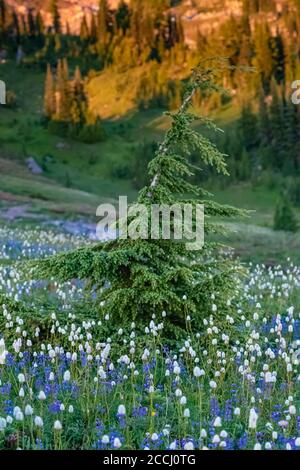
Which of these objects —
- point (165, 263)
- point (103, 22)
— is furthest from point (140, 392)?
point (103, 22)

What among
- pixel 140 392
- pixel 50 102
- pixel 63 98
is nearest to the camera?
pixel 140 392

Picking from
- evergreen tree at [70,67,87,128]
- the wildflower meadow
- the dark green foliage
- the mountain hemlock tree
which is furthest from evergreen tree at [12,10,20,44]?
the wildflower meadow

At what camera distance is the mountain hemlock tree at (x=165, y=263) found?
356 inches

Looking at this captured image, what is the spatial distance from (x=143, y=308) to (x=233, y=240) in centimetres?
2457

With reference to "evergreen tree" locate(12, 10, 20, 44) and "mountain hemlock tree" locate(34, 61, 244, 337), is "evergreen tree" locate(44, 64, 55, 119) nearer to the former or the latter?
"evergreen tree" locate(12, 10, 20, 44)

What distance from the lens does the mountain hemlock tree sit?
9.05 metres

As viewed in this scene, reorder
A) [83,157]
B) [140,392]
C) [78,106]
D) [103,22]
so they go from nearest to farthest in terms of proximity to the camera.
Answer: [140,392] < [83,157] < [78,106] < [103,22]

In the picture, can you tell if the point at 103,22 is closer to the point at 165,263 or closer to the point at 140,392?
the point at 165,263

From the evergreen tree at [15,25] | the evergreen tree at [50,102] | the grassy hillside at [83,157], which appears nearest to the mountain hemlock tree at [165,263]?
the grassy hillside at [83,157]

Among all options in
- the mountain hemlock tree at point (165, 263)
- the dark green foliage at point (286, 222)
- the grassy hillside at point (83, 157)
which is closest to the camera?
the mountain hemlock tree at point (165, 263)

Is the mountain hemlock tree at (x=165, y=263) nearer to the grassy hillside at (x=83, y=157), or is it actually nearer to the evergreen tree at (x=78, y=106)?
the grassy hillside at (x=83, y=157)

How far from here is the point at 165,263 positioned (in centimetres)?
966

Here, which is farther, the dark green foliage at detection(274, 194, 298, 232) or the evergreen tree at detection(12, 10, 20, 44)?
the evergreen tree at detection(12, 10, 20, 44)

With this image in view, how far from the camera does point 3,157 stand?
9900 cm
